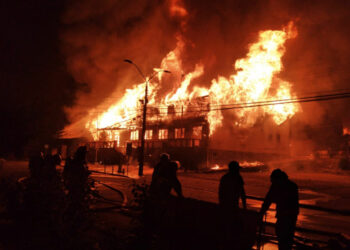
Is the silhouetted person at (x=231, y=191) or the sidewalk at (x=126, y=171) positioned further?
the sidewalk at (x=126, y=171)

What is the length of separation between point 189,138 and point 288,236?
36.1m

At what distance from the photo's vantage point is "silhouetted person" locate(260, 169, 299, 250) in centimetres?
495

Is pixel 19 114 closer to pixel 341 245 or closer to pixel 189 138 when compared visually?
pixel 189 138

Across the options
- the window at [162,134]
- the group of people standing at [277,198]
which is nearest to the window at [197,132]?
the window at [162,134]

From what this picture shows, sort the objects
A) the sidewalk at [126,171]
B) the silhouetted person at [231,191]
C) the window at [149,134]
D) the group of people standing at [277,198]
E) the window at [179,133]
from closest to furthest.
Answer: the group of people standing at [277,198]
the silhouetted person at [231,191]
the sidewalk at [126,171]
the window at [179,133]
the window at [149,134]

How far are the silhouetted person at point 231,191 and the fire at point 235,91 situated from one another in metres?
23.4

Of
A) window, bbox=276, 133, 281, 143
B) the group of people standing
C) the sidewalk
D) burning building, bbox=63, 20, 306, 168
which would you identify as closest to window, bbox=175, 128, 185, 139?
burning building, bbox=63, 20, 306, 168

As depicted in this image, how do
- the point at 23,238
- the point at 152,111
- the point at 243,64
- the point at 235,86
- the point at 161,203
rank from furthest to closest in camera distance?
the point at 152,111, the point at 235,86, the point at 243,64, the point at 23,238, the point at 161,203

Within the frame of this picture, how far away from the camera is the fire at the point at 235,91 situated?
35.0 m

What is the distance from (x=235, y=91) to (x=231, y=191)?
37.0m

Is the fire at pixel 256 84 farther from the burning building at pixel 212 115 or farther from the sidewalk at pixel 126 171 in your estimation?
the sidewalk at pixel 126 171

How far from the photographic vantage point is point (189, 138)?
41000mm

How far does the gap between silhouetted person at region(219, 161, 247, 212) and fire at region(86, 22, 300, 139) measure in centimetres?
2341

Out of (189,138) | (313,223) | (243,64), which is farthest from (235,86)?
(313,223)
